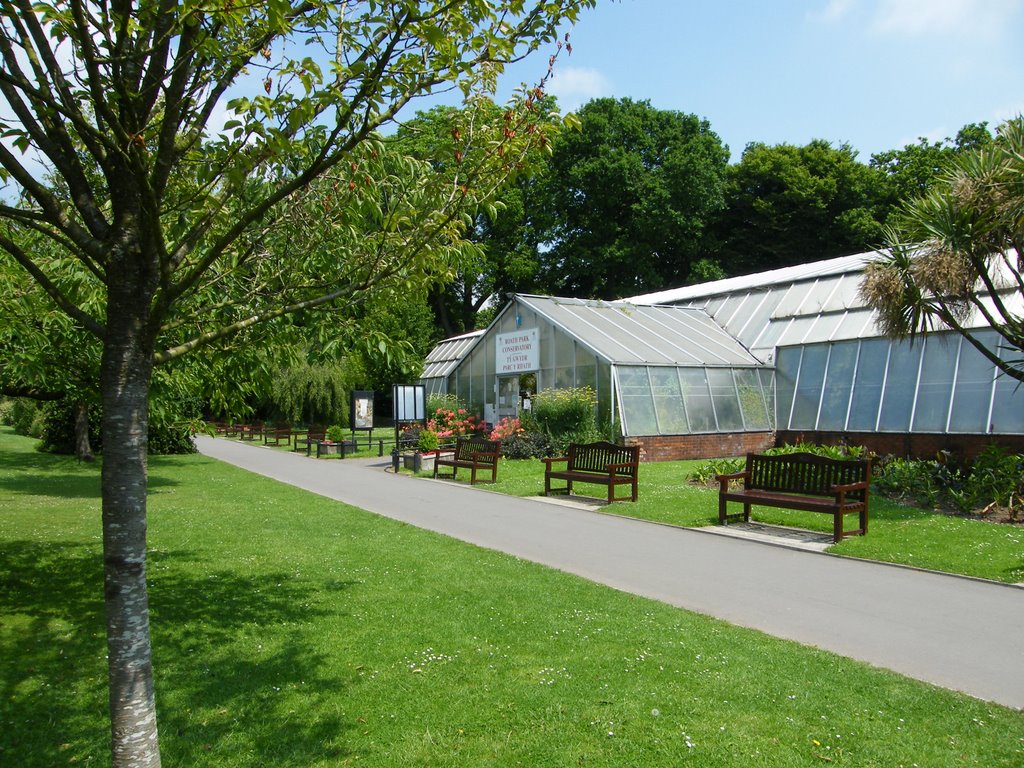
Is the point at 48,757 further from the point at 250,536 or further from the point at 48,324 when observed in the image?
the point at 250,536

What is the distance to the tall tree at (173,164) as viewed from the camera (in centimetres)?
312

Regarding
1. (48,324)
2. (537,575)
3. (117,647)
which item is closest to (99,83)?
(117,647)

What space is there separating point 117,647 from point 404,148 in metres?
4.75

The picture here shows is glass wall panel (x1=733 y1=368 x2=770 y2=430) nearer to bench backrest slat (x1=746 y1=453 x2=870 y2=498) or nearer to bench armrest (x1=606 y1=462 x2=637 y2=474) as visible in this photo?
bench armrest (x1=606 y1=462 x2=637 y2=474)

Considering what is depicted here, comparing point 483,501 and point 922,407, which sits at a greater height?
point 922,407

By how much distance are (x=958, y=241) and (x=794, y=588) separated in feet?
23.7

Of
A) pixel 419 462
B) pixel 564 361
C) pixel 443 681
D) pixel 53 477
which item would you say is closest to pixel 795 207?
pixel 564 361

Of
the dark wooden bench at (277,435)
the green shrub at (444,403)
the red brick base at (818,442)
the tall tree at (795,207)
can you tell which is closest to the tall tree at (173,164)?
the red brick base at (818,442)

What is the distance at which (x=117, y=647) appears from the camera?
10.1ft

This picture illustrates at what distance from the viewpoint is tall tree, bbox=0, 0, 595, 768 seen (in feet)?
10.2

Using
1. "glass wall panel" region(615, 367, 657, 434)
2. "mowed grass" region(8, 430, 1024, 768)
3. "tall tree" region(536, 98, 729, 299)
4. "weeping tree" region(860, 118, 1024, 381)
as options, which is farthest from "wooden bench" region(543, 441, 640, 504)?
"tall tree" region(536, 98, 729, 299)

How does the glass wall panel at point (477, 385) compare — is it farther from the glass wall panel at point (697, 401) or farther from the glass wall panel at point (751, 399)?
the glass wall panel at point (751, 399)

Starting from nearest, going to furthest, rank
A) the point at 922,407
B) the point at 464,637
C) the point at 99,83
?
the point at 99,83 < the point at 464,637 < the point at 922,407

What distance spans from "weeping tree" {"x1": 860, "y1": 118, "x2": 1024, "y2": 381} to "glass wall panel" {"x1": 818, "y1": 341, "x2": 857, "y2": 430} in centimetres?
720
